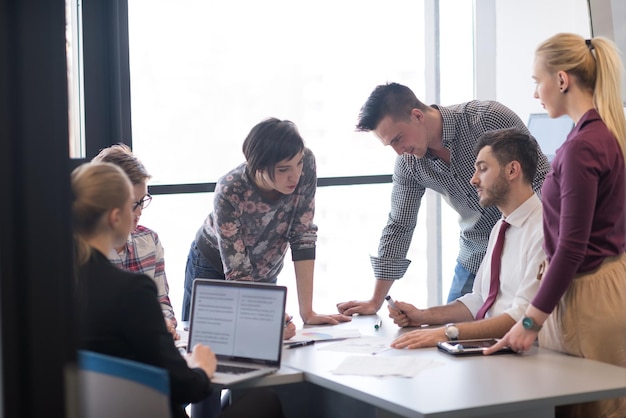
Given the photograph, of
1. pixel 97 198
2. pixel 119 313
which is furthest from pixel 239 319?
pixel 97 198

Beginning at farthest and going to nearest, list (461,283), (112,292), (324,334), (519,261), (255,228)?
(461,283)
(255,228)
(324,334)
(519,261)
(112,292)

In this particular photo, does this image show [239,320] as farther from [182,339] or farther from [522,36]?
[522,36]

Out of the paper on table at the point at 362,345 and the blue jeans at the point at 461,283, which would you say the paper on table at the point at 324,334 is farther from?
the blue jeans at the point at 461,283

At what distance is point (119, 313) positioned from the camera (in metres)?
1.92

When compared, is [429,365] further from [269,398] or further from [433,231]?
[433,231]

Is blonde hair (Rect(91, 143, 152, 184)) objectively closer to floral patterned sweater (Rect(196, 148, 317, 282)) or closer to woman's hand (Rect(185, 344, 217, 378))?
floral patterned sweater (Rect(196, 148, 317, 282))

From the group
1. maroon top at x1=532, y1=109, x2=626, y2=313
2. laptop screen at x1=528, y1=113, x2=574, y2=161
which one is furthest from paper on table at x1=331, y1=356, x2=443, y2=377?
laptop screen at x1=528, y1=113, x2=574, y2=161

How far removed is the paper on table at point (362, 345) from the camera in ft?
8.19

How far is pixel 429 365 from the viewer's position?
2273 mm

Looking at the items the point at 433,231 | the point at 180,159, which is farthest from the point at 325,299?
the point at 180,159

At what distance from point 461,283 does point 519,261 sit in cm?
82

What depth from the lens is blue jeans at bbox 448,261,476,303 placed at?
3.39 m

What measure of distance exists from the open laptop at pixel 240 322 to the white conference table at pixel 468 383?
9 cm

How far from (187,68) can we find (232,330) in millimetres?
2132
